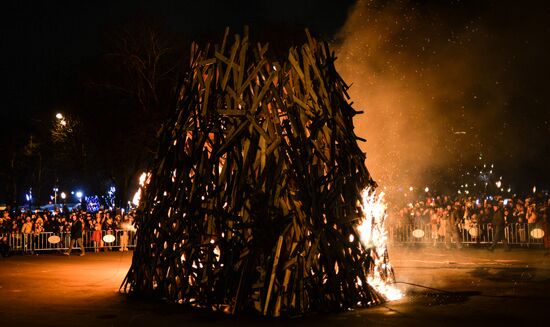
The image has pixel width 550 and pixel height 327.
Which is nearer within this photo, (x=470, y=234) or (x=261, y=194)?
(x=261, y=194)

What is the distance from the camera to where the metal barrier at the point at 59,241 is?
22.8 meters

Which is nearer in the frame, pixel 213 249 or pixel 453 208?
pixel 213 249

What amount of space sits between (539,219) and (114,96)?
67.3ft

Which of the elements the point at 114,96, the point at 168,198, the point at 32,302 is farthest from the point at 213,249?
the point at 114,96

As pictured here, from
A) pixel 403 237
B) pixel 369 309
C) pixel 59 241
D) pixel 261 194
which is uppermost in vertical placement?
pixel 261 194

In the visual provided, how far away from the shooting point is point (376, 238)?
1088 cm

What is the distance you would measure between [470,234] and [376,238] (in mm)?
13966

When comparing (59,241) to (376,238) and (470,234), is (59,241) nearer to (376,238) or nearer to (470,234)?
(470,234)

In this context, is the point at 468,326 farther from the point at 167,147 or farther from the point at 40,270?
the point at 40,270

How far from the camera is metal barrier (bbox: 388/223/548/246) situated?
22734 mm

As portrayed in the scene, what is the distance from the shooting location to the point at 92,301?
1070cm

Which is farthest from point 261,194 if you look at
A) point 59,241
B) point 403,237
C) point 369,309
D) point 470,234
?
point 403,237

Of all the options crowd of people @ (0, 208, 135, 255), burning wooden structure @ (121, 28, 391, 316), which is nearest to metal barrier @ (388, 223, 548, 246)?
crowd of people @ (0, 208, 135, 255)

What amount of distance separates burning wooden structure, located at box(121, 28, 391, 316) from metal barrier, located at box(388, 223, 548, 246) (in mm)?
14432
